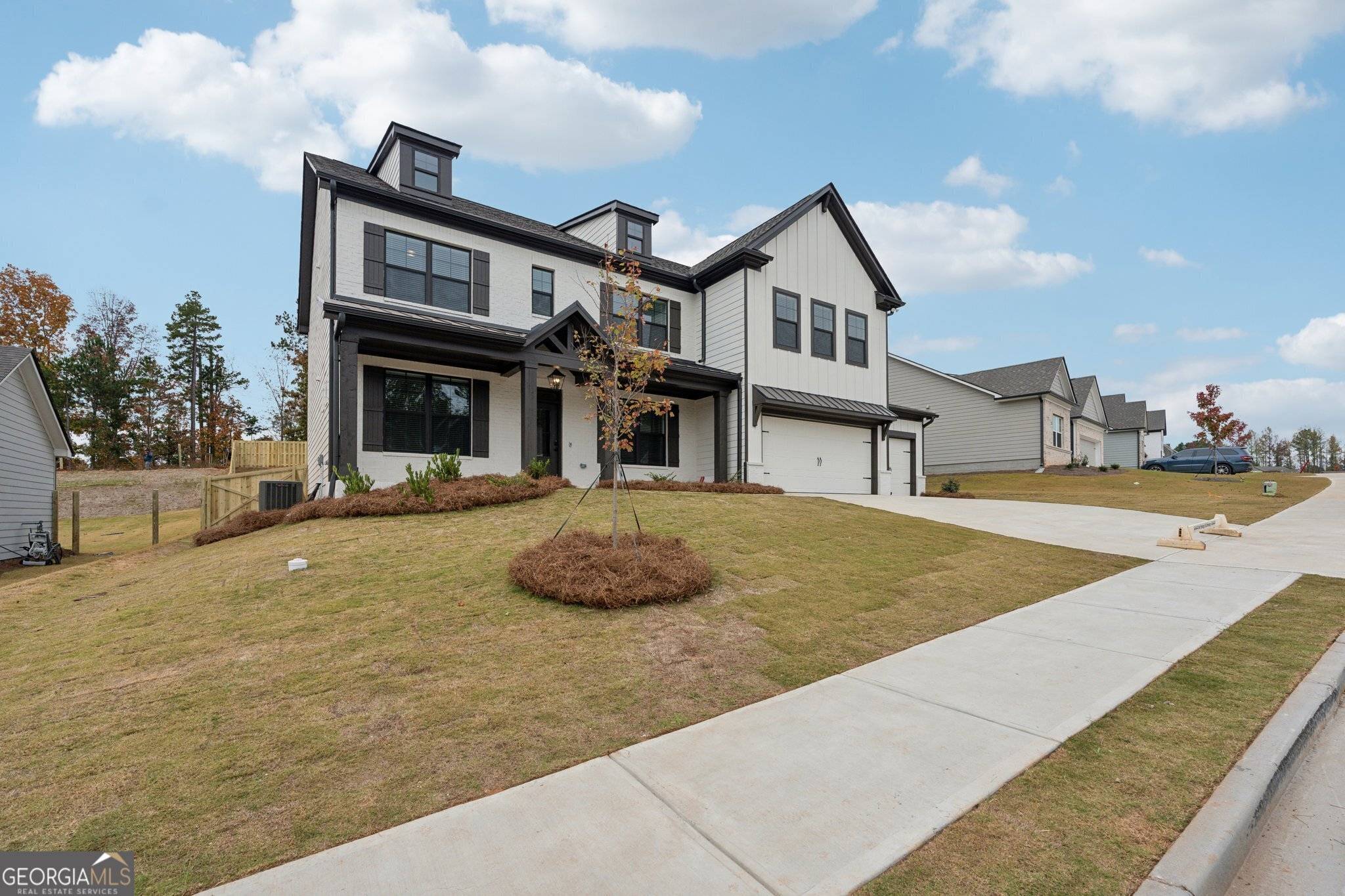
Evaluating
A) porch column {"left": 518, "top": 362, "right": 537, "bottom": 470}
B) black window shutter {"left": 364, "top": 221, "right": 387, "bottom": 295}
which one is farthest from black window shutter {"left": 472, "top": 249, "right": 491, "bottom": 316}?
porch column {"left": 518, "top": 362, "right": 537, "bottom": 470}

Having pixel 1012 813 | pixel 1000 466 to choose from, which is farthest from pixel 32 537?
pixel 1000 466

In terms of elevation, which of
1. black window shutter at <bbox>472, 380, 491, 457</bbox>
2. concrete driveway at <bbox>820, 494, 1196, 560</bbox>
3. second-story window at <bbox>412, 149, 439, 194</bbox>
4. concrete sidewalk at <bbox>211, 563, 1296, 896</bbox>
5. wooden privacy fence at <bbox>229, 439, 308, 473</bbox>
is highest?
second-story window at <bbox>412, 149, 439, 194</bbox>

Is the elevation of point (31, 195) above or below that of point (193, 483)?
above

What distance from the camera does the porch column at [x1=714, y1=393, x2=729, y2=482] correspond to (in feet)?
55.7

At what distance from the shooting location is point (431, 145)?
1529cm

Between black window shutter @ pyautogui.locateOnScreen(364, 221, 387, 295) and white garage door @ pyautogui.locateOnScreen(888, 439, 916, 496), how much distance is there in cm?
1689

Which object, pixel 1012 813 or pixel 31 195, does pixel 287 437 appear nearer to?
pixel 31 195

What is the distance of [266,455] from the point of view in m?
18.0

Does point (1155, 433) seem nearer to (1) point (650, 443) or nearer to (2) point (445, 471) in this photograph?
(1) point (650, 443)

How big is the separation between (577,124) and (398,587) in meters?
16.4

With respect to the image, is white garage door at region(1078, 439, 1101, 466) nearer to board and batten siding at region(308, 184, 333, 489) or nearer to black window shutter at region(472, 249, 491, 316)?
black window shutter at region(472, 249, 491, 316)

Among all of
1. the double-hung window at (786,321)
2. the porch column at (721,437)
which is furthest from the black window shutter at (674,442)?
the double-hung window at (786,321)

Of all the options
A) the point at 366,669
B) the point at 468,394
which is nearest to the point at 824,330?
the point at 468,394

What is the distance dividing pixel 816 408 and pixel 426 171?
12.5m
